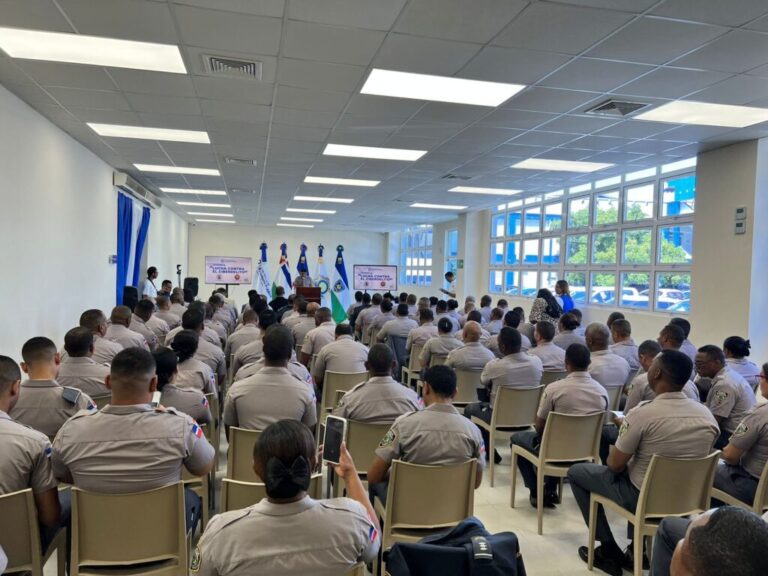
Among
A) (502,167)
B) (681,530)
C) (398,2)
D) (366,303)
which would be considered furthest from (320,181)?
(681,530)

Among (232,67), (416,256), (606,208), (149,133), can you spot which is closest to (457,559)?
(232,67)

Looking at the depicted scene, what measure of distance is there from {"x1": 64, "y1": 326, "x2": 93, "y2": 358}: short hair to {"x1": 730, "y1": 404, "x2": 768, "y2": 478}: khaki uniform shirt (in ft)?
12.8

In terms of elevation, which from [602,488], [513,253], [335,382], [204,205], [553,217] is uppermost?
[204,205]

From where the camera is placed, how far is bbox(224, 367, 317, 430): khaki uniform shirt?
3.00 m

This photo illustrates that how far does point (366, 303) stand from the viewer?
10.2 metres

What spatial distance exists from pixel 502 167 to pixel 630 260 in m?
2.90

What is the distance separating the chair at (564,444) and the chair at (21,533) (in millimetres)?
2717

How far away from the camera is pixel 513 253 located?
1252cm

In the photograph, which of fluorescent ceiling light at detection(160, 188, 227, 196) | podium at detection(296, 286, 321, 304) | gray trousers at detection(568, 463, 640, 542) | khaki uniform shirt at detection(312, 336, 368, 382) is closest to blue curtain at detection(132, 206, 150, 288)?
fluorescent ceiling light at detection(160, 188, 227, 196)

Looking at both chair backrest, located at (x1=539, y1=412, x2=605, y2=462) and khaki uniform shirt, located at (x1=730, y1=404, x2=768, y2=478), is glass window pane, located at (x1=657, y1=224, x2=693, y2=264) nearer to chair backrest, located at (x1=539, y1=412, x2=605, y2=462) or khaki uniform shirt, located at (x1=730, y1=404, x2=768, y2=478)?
chair backrest, located at (x1=539, y1=412, x2=605, y2=462)

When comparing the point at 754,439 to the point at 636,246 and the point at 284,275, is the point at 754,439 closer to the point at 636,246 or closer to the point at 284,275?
the point at 636,246

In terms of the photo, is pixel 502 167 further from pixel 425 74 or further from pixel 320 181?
pixel 425 74

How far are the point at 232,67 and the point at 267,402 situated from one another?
2.71 m

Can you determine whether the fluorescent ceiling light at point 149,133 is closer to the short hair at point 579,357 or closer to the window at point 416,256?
the short hair at point 579,357
